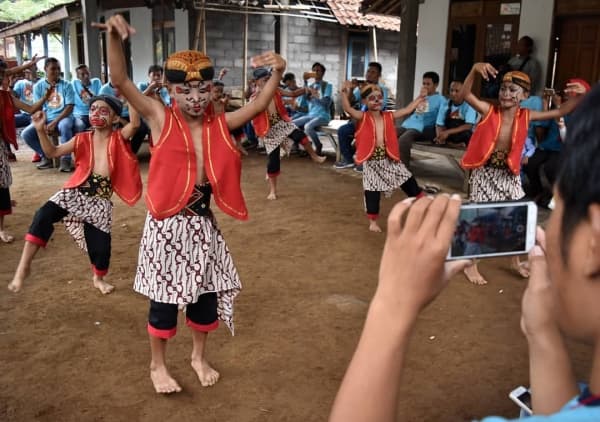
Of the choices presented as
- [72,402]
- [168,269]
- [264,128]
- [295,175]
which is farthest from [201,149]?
[295,175]

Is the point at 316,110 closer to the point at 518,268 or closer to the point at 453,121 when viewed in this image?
the point at 453,121

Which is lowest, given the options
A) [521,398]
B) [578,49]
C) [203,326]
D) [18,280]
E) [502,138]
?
[18,280]

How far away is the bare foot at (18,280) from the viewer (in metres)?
3.96

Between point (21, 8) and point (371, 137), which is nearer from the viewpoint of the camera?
point (371, 137)

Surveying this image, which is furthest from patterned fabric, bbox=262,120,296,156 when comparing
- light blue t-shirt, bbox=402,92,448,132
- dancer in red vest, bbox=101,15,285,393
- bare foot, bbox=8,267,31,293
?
dancer in red vest, bbox=101,15,285,393

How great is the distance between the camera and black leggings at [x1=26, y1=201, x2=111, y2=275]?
377cm

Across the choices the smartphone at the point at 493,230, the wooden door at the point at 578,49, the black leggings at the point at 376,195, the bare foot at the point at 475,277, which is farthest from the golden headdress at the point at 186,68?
the wooden door at the point at 578,49

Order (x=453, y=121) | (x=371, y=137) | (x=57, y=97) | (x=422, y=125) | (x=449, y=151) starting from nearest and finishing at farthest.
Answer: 1. (x=371, y=137)
2. (x=449, y=151)
3. (x=453, y=121)
4. (x=422, y=125)
5. (x=57, y=97)

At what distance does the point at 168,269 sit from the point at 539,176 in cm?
525

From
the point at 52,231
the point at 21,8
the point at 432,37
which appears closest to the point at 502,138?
the point at 52,231

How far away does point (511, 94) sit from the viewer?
436 cm

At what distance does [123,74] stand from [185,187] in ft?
1.87

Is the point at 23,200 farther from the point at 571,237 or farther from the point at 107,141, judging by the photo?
the point at 571,237

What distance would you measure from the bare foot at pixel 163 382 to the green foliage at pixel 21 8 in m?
26.9
